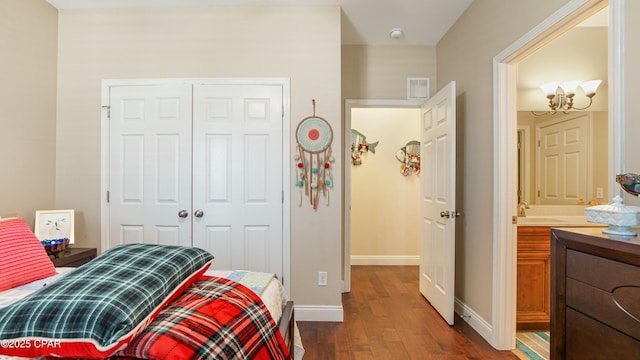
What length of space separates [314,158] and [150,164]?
4.87 ft

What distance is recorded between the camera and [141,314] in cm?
86

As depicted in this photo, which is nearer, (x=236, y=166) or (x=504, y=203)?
(x=504, y=203)

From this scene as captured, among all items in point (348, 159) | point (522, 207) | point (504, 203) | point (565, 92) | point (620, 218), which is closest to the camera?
point (620, 218)

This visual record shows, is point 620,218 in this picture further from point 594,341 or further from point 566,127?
point 566,127

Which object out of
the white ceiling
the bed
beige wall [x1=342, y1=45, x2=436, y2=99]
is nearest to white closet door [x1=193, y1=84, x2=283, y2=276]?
the white ceiling

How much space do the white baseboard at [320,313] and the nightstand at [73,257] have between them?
1.78 meters

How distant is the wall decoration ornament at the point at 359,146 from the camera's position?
15.4 ft

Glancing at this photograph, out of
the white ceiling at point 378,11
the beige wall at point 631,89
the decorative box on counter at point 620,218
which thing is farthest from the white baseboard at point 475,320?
the white ceiling at point 378,11

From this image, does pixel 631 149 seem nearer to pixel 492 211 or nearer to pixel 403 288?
pixel 492 211

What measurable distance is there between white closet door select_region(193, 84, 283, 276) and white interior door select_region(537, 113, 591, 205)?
2.58m

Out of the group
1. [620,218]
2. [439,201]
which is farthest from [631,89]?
[439,201]

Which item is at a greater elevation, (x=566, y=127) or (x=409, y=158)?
(x=566, y=127)

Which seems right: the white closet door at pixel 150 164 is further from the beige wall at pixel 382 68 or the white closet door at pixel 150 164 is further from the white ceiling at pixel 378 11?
the beige wall at pixel 382 68

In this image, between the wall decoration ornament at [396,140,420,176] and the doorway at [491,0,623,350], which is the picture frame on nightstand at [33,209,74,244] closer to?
the doorway at [491,0,623,350]
